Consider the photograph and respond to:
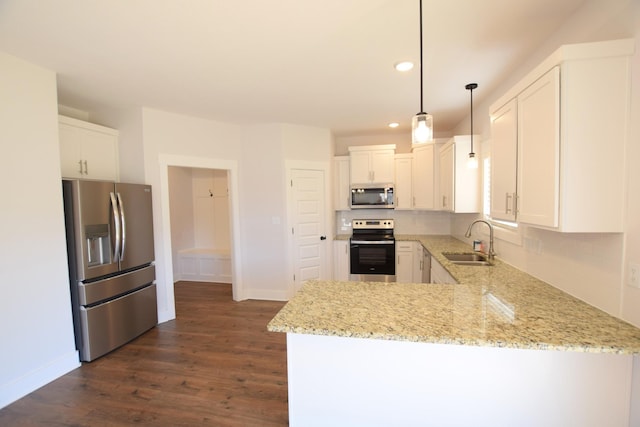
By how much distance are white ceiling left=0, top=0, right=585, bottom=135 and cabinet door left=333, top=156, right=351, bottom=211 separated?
1.63 metres

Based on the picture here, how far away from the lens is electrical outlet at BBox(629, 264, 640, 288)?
1.29m

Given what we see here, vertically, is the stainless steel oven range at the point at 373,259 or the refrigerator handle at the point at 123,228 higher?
the refrigerator handle at the point at 123,228

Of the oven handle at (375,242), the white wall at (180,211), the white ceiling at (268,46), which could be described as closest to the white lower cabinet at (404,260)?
the oven handle at (375,242)

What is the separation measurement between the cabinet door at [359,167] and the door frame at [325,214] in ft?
1.41

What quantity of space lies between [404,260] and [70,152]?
439cm

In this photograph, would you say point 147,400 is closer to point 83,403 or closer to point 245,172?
point 83,403

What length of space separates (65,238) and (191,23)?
217 centimetres

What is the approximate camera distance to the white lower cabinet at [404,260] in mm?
4336

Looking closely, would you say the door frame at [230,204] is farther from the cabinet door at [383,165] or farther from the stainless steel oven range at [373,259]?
the cabinet door at [383,165]

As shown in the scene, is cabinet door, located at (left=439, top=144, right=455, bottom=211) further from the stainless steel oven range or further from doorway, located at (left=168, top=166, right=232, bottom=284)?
doorway, located at (left=168, top=166, right=232, bottom=284)

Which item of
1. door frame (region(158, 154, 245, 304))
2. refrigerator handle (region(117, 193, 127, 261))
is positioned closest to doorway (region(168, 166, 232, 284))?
door frame (region(158, 154, 245, 304))

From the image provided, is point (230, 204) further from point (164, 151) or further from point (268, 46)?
point (268, 46)

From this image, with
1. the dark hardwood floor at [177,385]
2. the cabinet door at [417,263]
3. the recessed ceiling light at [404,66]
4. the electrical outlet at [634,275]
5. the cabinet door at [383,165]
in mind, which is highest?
the recessed ceiling light at [404,66]

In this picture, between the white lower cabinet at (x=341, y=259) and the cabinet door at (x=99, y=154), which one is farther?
the white lower cabinet at (x=341, y=259)
